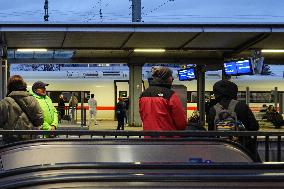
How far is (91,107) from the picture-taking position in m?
28.2

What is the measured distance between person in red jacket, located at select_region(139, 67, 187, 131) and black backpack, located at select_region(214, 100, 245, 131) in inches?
12.8

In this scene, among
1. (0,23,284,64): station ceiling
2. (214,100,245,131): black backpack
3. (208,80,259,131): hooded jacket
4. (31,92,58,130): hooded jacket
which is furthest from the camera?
(0,23,284,64): station ceiling

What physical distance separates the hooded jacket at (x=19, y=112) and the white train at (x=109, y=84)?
28.1 meters

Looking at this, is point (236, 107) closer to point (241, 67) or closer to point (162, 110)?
point (162, 110)

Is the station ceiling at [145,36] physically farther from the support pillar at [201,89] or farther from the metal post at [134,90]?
the metal post at [134,90]

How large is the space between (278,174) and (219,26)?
14106mm

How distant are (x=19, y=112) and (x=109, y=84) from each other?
2913cm

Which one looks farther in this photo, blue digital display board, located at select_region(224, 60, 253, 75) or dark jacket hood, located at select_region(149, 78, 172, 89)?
blue digital display board, located at select_region(224, 60, 253, 75)

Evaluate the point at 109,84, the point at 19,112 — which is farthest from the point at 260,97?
the point at 19,112

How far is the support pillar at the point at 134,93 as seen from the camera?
24.7 meters

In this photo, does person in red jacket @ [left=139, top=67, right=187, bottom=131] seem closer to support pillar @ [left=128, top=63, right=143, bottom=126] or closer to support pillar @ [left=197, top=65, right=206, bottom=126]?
support pillar @ [left=128, top=63, right=143, bottom=126]

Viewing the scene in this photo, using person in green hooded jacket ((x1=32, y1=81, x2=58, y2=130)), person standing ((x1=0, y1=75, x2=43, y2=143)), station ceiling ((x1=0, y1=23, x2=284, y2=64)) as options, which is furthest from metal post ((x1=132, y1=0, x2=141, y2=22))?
person standing ((x1=0, y1=75, x2=43, y2=143))

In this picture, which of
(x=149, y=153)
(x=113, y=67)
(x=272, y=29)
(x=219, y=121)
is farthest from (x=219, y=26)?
Result: (x=113, y=67)

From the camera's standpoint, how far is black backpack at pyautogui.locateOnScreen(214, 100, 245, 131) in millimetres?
5289
